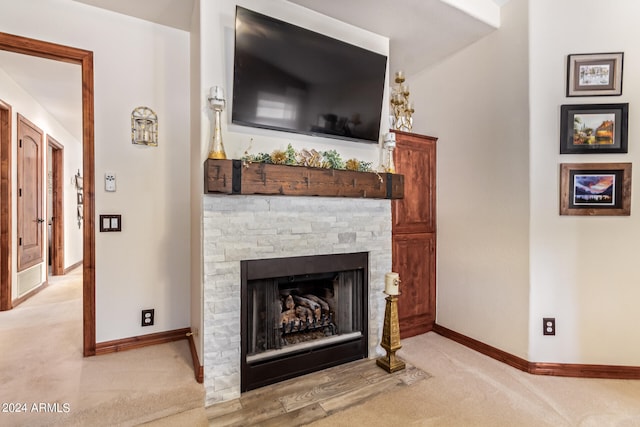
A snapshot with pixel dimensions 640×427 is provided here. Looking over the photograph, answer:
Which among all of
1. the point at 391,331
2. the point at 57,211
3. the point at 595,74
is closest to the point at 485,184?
the point at 595,74

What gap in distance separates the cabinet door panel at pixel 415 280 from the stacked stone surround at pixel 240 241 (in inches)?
25.0

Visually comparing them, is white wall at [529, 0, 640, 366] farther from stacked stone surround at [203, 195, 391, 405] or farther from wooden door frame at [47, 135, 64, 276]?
wooden door frame at [47, 135, 64, 276]

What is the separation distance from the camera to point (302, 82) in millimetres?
2125

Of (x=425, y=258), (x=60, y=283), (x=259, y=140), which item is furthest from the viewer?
(x=60, y=283)

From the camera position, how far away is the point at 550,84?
2307mm

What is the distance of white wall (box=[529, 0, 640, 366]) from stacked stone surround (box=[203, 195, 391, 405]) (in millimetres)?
1366

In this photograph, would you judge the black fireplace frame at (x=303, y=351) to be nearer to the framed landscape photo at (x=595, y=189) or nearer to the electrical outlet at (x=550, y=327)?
the electrical outlet at (x=550, y=327)

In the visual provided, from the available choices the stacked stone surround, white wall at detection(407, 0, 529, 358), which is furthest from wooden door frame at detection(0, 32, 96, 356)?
white wall at detection(407, 0, 529, 358)

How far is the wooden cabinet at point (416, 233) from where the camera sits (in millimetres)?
2852

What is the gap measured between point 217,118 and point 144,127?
3.34 ft

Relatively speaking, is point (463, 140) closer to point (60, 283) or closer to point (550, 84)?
point (550, 84)

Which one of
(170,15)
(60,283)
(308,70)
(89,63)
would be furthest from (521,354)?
(60,283)

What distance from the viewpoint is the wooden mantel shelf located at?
1.80m

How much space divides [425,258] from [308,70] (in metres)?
2.00
